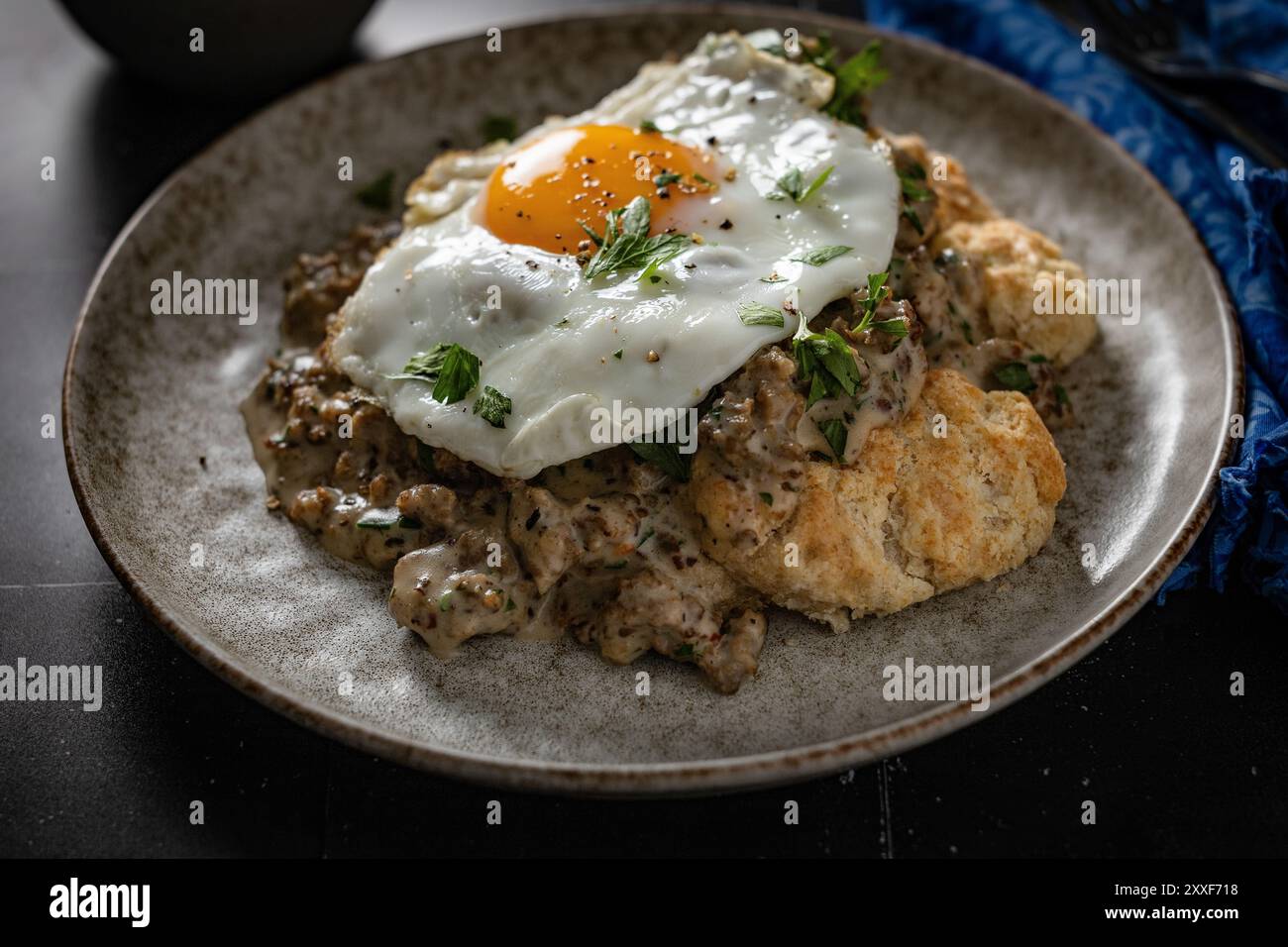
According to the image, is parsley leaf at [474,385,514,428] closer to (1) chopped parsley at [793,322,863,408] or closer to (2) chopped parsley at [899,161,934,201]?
(1) chopped parsley at [793,322,863,408]

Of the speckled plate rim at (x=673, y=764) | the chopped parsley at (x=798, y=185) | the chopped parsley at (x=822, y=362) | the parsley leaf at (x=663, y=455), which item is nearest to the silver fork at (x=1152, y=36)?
the chopped parsley at (x=798, y=185)

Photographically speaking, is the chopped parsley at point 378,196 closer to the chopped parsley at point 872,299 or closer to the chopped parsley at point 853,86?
the chopped parsley at point 853,86

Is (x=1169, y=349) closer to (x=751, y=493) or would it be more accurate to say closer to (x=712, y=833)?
(x=751, y=493)

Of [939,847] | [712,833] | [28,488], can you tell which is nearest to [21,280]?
[28,488]

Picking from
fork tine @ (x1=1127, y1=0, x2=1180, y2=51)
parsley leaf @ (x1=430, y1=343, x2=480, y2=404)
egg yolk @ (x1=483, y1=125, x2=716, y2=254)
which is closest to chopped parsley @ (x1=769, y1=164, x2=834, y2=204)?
egg yolk @ (x1=483, y1=125, x2=716, y2=254)

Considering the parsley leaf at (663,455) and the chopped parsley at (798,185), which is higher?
the chopped parsley at (798,185)

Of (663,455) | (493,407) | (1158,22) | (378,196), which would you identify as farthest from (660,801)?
(1158,22)

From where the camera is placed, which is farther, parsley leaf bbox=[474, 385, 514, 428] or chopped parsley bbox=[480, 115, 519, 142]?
chopped parsley bbox=[480, 115, 519, 142]
